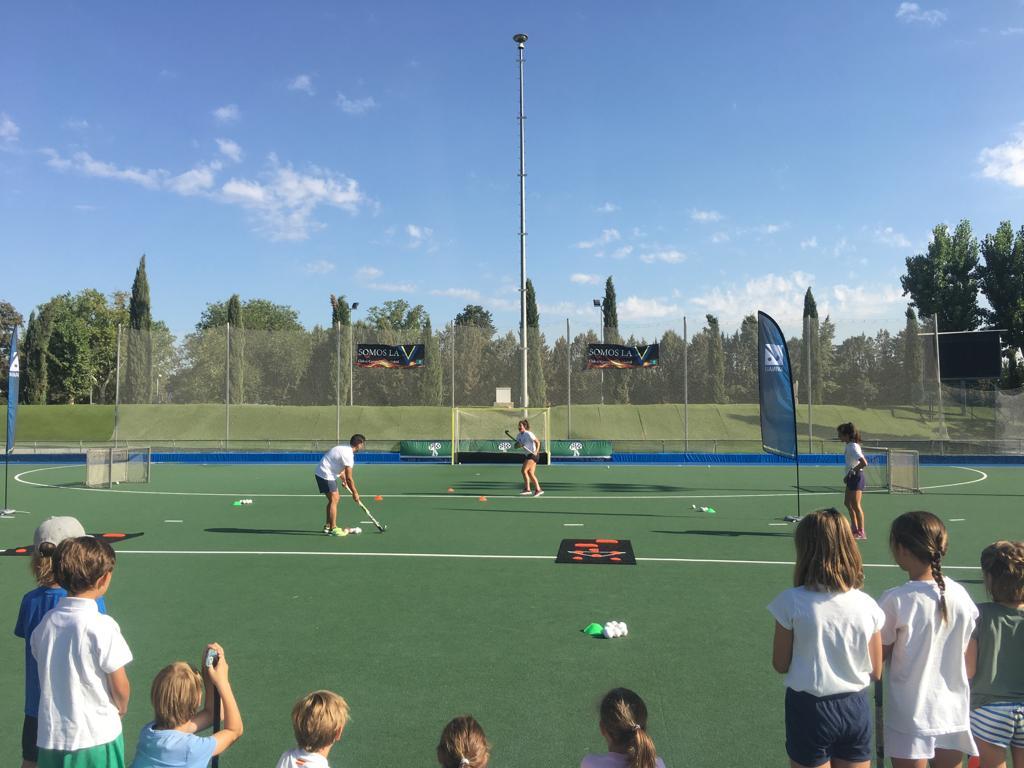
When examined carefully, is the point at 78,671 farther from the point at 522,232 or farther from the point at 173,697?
the point at 522,232

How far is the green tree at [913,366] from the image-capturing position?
3173 centimetres

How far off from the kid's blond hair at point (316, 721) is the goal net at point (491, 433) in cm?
2558

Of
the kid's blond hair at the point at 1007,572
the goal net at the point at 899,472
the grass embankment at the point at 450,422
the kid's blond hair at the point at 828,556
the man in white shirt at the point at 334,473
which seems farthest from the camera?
the grass embankment at the point at 450,422

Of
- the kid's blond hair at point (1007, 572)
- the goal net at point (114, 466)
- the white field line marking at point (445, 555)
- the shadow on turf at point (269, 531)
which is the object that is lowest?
the white field line marking at point (445, 555)

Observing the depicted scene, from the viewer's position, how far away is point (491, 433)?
3002cm

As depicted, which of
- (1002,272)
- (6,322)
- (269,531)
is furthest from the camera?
(6,322)

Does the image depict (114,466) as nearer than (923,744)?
No

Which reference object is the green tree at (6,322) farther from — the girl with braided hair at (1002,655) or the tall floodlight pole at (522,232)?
the girl with braided hair at (1002,655)

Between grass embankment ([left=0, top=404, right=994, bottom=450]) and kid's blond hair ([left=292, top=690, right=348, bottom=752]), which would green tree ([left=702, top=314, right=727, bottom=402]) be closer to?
grass embankment ([left=0, top=404, right=994, bottom=450])

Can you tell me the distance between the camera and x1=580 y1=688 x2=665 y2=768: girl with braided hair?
2.58 metres

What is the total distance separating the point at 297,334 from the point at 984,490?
26.8 metres

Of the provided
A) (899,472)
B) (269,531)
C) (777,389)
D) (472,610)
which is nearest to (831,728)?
(472,610)

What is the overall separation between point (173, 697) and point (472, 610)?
4.91m

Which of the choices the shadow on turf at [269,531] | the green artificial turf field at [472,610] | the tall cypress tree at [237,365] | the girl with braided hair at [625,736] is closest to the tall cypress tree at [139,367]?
the tall cypress tree at [237,365]
